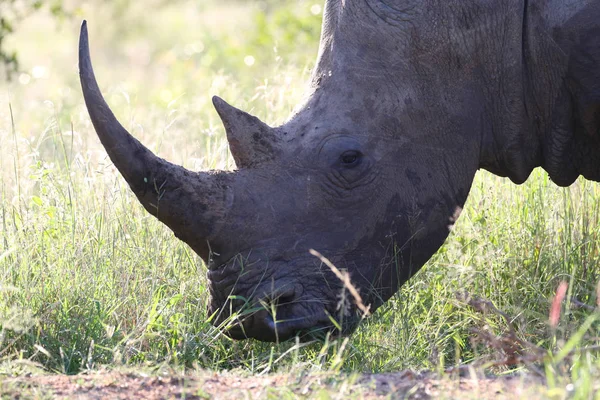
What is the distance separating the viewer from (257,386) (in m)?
3.88

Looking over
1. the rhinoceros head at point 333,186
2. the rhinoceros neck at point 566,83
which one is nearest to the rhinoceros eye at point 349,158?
the rhinoceros head at point 333,186

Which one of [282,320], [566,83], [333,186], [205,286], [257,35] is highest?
[257,35]

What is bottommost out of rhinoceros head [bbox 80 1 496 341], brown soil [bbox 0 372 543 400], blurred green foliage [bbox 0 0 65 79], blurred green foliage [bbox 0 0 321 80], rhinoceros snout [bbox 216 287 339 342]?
brown soil [bbox 0 372 543 400]

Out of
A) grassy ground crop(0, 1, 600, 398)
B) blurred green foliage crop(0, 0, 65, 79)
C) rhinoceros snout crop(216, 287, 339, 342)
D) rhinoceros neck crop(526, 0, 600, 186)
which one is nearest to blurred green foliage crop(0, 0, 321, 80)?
blurred green foliage crop(0, 0, 65, 79)

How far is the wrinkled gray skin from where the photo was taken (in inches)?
186

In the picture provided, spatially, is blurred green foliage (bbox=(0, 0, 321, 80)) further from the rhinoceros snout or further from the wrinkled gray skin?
the rhinoceros snout

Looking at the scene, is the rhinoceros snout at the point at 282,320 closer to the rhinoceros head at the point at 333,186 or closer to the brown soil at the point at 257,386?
the rhinoceros head at the point at 333,186

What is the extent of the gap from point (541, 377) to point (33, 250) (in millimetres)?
2813

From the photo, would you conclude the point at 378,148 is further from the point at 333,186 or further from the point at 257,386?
the point at 257,386

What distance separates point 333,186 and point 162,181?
2.67ft

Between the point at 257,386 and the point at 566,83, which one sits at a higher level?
the point at 566,83

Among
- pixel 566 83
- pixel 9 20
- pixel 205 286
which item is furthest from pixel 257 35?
pixel 566 83

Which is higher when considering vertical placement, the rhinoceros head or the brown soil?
the rhinoceros head

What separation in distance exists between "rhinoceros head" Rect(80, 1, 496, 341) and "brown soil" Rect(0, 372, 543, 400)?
0.81m
